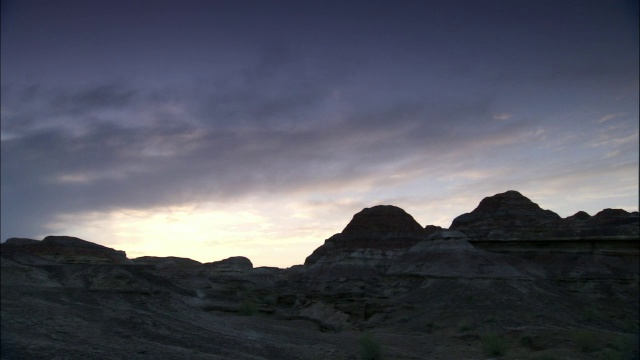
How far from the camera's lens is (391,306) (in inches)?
1709

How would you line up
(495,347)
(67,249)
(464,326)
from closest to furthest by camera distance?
(495,347), (464,326), (67,249)

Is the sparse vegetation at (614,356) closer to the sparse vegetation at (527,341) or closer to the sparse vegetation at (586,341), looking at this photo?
the sparse vegetation at (586,341)

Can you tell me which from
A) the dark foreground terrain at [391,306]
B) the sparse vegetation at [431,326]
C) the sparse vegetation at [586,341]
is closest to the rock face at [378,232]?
the dark foreground terrain at [391,306]

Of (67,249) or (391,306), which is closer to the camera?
(67,249)

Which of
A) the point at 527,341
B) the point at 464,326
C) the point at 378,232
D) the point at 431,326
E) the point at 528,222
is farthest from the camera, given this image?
the point at 378,232

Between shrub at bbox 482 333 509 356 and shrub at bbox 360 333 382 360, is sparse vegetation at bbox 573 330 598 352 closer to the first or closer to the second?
shrub at bbox 482 333 509 356

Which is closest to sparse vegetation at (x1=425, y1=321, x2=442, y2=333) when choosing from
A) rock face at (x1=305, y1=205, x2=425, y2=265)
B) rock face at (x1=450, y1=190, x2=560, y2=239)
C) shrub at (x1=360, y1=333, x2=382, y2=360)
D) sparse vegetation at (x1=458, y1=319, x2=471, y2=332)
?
sparse vegetation at (x1=458, y1=319, x2=471, y2=332)

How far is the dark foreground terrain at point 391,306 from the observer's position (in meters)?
21.2

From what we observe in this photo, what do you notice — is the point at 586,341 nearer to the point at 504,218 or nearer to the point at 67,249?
the point at 67,249

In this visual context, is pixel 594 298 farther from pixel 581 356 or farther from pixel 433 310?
pixel 581 356

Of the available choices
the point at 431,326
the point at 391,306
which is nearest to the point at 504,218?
the point at 391,306

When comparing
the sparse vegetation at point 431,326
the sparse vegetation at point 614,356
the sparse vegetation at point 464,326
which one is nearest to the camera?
the sparse vegetation at point 614,356

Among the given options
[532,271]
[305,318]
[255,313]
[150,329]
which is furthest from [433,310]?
[150,329]

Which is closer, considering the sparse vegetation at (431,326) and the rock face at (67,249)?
the sparse vegetation at (431,326)
